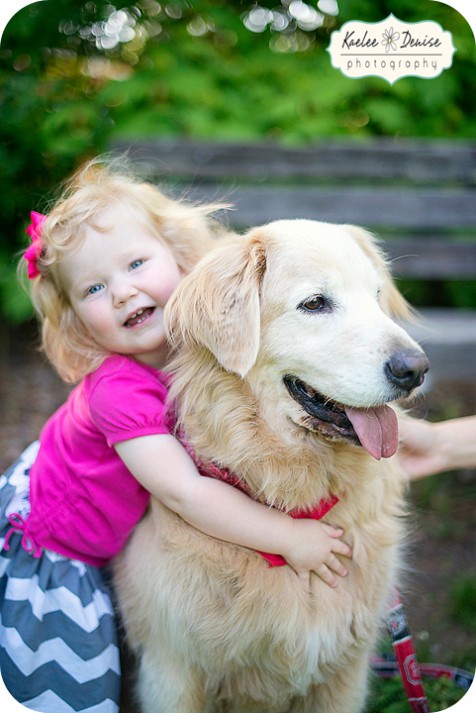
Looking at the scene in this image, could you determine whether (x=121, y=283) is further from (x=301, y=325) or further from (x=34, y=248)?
(x=301, y=325)

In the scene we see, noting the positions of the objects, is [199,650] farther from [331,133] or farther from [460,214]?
[331,133]

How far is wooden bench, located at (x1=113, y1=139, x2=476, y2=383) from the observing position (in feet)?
12.5

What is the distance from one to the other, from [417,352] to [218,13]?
89.0 inches

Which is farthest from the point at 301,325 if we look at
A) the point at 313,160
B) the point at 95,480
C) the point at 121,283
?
the point at 313,160

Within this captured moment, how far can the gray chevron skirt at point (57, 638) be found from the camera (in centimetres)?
195

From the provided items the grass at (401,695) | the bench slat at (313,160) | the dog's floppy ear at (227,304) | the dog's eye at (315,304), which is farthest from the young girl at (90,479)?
the bench slat at (313,160)

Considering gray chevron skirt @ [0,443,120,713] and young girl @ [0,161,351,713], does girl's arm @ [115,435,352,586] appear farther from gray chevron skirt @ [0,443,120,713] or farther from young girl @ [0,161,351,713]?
gray chevron skirt @ [0,443,120,713]

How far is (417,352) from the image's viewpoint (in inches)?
61.6

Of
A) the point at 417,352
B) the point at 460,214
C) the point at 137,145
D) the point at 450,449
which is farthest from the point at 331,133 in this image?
the point at 417,352

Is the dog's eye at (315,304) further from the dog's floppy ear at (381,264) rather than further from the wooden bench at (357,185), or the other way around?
the wooden bench at (357,185)

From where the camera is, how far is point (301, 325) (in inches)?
67.1

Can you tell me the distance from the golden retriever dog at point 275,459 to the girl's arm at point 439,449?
0.90 feet

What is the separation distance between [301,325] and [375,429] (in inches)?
12.1

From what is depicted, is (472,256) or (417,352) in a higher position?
(417,352)
